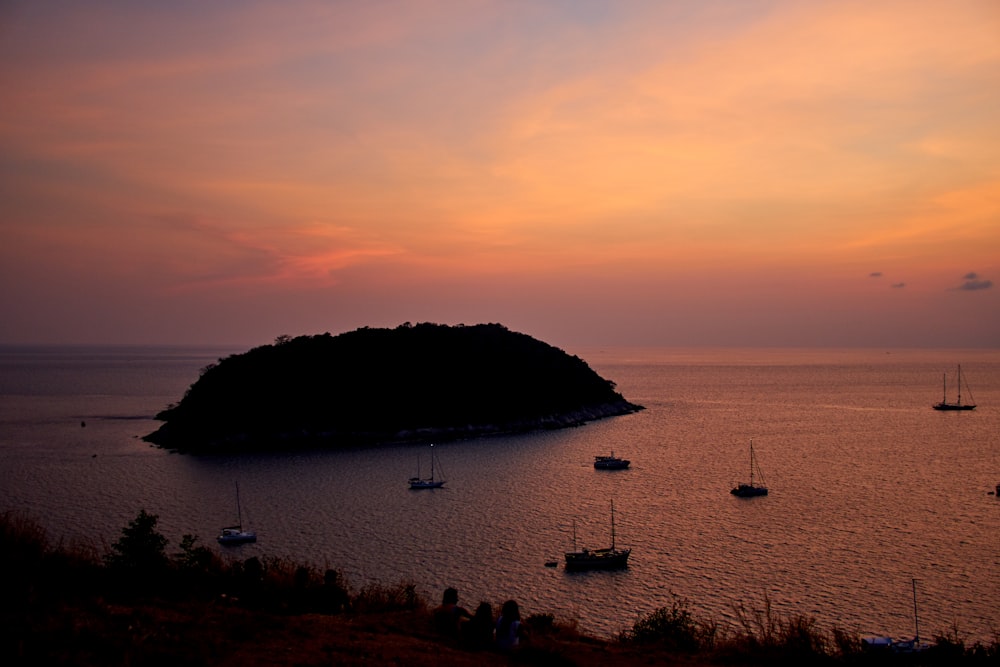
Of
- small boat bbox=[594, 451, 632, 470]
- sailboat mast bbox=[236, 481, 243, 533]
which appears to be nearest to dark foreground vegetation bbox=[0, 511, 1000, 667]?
sailboat mast bbox=[236, 481, 243, 533]

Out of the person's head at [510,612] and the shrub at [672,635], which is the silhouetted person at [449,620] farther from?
the shrub at [672,635]

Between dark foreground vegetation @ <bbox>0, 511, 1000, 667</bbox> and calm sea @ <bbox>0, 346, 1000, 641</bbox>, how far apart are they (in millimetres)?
5592

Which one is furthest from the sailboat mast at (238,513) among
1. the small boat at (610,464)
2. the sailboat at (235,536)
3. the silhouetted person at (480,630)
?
the silhouetted person at (480,630)

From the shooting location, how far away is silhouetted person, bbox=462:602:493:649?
11.2 meters

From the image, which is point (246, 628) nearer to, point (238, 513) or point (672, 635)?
point (672, 635)

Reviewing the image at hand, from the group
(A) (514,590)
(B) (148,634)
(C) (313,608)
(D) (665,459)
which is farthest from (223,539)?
(D) (665,459)

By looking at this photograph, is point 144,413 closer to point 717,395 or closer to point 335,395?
point 335,395

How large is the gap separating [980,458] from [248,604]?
240ft

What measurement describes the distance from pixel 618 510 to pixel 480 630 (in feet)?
121

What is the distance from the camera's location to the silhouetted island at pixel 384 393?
82312mm

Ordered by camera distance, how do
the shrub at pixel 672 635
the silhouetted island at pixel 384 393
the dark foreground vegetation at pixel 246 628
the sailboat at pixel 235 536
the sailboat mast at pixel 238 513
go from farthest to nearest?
1. the silhouetted island at pixel 384 393
2. the sailboat mast at pixel 238 513
3. the sailboat at pixel 235 536
4. the shrub at pixel 672 635
5. the dark foreground vegetation at pixel 246 628

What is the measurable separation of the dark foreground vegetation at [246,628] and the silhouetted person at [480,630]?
114 mm

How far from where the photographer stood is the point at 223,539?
1519 inches

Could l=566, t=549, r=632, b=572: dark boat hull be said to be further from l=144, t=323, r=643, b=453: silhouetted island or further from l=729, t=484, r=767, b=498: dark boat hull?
l=144, t=323, r=643, b=453: silhouetted island
